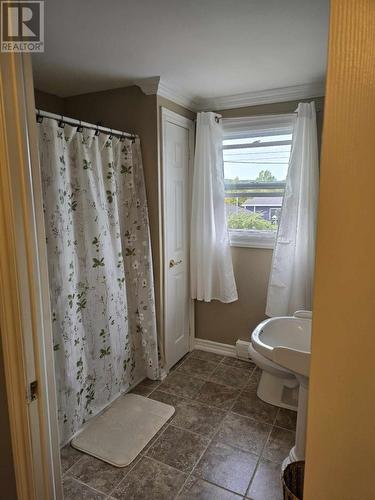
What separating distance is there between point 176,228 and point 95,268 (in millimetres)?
854

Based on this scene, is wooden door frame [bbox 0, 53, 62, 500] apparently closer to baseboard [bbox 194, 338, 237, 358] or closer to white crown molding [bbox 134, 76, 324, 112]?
white crown molding [bbox 134, 76, 324, 112]

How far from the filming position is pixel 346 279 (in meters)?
0.53

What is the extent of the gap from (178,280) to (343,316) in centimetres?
237

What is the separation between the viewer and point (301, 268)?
101 inches

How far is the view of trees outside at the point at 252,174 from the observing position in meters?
2.71

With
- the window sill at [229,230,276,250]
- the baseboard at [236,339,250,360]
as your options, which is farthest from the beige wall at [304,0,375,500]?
the baseboard at [236,339,250,360]

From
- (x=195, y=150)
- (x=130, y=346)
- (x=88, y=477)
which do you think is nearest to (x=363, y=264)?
(x=88, y=477)

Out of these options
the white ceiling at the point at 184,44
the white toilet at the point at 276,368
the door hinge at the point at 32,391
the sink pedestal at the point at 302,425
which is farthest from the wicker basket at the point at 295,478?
the white ceiling at the point at 184,44

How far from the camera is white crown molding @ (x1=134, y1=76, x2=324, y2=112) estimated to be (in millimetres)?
2324

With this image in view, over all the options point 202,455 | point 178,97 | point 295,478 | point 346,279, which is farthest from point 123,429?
point 178,97

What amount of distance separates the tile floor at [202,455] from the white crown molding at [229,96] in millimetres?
2278

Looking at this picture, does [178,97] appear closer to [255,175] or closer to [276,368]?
[255,175]

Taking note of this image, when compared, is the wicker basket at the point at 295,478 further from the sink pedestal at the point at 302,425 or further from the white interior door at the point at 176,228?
the white interior door at the point at 176,228

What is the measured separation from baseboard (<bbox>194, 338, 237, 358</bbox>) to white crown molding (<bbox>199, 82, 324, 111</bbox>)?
2162mm
